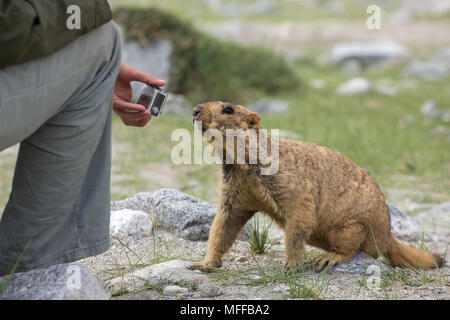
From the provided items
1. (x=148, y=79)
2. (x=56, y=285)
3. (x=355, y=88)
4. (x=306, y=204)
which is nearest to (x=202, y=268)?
(x=306, y=204)

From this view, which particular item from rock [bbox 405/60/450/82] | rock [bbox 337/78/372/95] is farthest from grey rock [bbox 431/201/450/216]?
rock [bbox 405/60/450/82]

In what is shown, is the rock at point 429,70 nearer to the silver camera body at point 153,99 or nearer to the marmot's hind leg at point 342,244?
the marmot's hind leg at point 342,244

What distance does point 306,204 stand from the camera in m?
3.29

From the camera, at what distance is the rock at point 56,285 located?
259 cm

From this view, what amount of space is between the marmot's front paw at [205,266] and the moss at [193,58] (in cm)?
608

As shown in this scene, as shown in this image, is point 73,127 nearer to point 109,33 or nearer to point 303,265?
point 109,33

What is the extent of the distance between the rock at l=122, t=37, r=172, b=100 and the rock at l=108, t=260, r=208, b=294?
6.44 m

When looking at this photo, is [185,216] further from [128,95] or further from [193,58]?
[193,58]

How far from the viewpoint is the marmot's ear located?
3312mm

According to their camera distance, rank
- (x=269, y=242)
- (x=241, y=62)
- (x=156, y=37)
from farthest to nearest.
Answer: (x=241, y=62) < (x=156, y=37) < (x=269, y=242)

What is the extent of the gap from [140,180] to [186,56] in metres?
4.13
